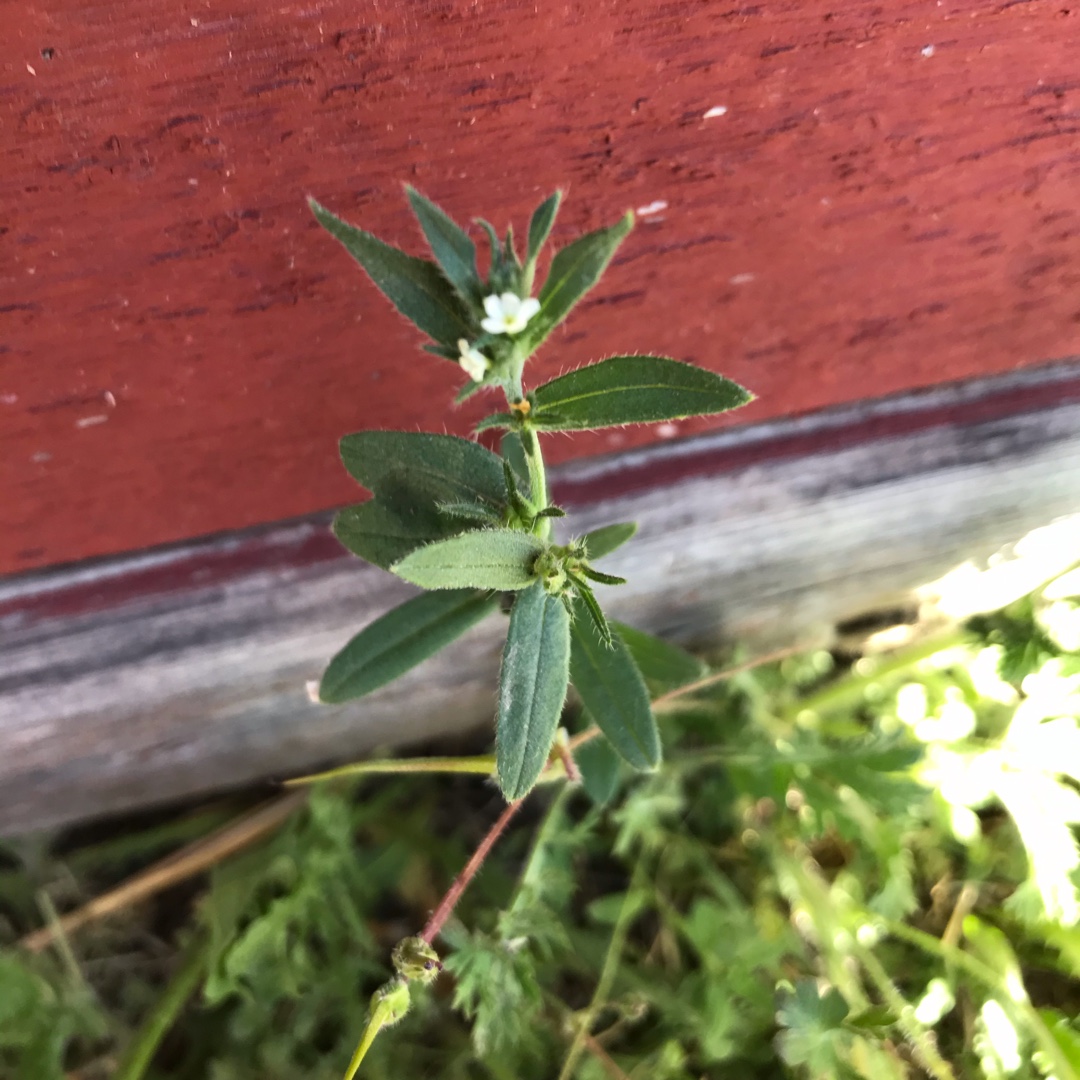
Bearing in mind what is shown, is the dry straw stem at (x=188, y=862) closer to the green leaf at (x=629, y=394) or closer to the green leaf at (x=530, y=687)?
the green leaf at (x=530, y=687)

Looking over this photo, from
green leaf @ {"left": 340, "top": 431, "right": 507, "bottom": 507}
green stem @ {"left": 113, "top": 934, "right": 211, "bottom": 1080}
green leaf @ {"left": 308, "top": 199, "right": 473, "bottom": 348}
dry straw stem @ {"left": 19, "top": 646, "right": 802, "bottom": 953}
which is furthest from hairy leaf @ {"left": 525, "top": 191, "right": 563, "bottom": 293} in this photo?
green stem @ {"left": 113, "top": 934, "right": 211, "bottom": 1080}

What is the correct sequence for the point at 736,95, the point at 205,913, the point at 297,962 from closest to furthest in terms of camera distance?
the point at 736,95 < the point at 297,962 < the point at 205,913

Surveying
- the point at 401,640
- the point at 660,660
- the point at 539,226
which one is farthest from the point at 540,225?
the point at 660,660

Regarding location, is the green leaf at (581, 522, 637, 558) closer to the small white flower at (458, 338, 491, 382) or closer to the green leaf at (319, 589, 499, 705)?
the green leaf at (319, 589, 499, 705)

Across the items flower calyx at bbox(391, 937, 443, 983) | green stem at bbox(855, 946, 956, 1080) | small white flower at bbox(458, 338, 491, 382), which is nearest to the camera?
small white flower at bbox(458, 338, 491, 382)

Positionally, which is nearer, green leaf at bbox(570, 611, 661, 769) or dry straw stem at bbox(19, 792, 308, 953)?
green leaf at bbox(570, 611, 661, 769)

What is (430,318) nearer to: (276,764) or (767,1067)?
(276,764)

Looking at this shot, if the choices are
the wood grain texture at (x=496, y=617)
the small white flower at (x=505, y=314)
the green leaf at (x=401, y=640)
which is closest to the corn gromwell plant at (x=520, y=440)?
the small white flower at (x=505, y=314)

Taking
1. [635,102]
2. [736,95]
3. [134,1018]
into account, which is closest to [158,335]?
[635,102]
